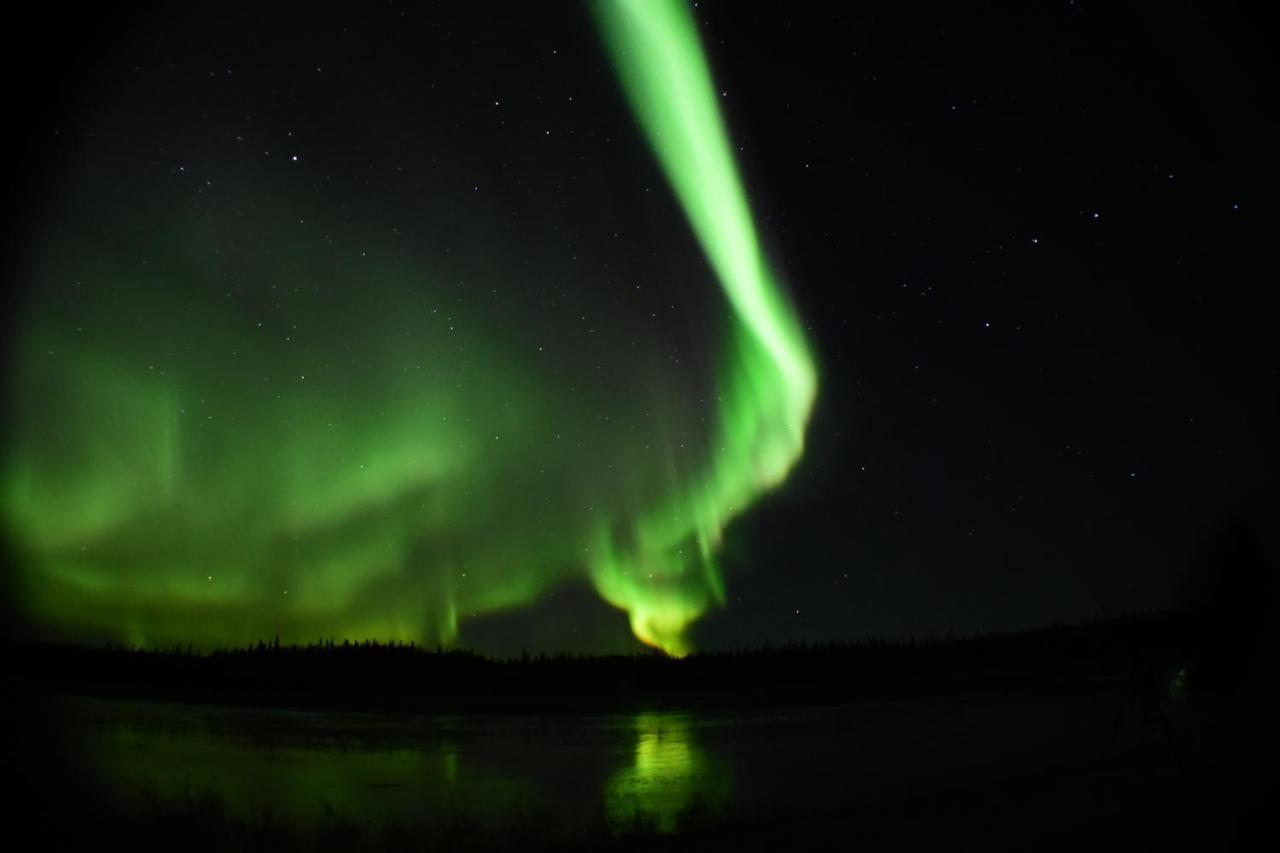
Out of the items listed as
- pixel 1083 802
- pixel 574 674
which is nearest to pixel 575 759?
pixel 1083 802

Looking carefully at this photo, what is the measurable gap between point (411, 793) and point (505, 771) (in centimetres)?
302

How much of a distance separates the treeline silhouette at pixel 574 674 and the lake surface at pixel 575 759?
1305cm

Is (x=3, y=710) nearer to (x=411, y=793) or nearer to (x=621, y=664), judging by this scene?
(x=411, y=793)

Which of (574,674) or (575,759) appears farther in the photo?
(574,674)

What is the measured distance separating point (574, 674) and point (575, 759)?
6048cm

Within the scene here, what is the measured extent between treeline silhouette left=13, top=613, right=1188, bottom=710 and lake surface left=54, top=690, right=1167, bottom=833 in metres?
13.1

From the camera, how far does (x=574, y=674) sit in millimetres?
76750

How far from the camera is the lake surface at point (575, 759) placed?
1287 centimetres

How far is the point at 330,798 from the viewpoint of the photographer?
44.2 feet

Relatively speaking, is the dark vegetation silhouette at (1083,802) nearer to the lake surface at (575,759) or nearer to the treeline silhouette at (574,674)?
the lake surface at (575,759)

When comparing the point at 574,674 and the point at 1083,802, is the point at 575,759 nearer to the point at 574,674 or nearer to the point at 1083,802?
the point at 1083,802

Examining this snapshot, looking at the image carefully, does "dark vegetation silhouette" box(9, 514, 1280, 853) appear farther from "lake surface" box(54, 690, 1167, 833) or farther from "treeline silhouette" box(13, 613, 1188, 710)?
"treeline silhouette" box(13, 613, 1188, 710)

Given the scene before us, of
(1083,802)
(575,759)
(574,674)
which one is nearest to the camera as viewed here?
(1083,802)

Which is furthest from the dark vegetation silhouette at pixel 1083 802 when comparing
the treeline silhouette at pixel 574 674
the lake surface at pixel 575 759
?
the treeline silhouette at pixel 574 674
